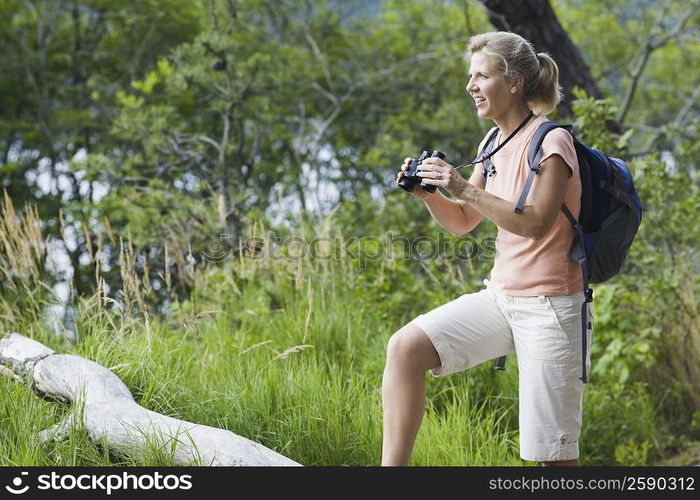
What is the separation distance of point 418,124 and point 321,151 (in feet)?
4.43

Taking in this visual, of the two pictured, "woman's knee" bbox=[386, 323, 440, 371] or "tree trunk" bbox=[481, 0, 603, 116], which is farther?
"tree trunk" bbox=[481, 0, 603, 116]

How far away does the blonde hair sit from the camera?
112 inches

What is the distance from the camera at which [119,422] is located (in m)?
3.19

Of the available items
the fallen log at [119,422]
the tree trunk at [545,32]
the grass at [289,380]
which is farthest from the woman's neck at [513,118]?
the tree trunk at [545,32]

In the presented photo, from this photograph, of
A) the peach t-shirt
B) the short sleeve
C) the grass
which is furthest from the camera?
the grass

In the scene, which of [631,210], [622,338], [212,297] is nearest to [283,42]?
[212,297]

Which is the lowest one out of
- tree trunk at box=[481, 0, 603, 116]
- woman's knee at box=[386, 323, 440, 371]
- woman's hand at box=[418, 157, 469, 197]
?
woman's knee at box=[386, 323, 440, 371]

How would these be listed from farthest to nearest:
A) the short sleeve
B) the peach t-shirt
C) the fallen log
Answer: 1. the fallen log
2. the peach t-shirt
3. the short sleeve

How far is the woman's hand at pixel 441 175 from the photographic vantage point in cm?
268

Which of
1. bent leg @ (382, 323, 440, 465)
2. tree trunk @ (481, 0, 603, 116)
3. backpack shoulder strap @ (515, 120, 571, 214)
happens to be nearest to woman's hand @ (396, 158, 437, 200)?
backpack shoulder strap @ (515, 120, 571, 214)

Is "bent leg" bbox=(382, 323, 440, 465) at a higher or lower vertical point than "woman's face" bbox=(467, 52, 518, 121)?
lower

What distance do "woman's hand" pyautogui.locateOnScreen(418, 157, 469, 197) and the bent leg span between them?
0.50m

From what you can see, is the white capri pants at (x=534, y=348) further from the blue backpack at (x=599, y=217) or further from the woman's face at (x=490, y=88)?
the woman's face at (x=490, y=88)

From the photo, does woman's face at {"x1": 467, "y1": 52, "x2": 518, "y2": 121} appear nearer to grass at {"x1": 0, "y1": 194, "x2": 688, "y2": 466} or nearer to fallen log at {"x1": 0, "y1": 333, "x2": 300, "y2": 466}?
fallen log at {"x1": 0, "y1": 333, "x2": 300, "y2": 466}
